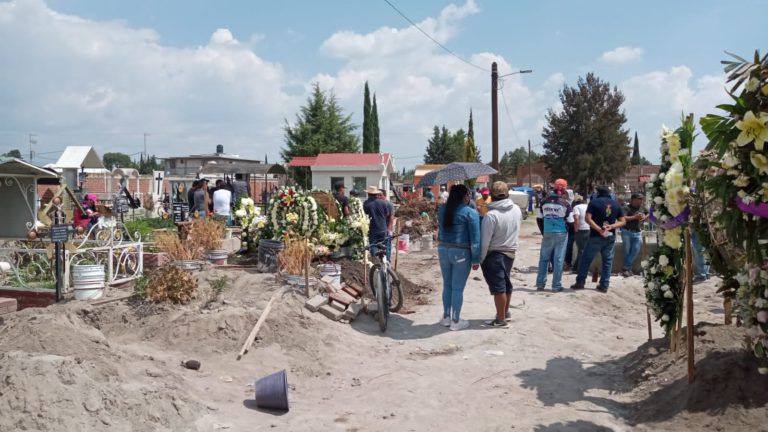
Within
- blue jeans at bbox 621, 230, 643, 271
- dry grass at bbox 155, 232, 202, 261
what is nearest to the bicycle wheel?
dry grass at bbox 155, 232, 202, 261

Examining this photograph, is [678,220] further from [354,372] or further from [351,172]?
[351,172]

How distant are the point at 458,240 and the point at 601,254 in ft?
12.6

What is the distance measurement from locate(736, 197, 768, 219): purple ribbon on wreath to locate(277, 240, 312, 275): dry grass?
5.59m

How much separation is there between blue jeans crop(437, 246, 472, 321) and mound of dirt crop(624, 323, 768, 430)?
2.52 meters

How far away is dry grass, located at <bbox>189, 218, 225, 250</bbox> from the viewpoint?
10781mm

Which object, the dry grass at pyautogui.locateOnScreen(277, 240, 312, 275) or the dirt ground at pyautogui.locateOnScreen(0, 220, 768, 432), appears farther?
the dry grass at pyautogui.locateOnScreen(277, 240, 312, 275)

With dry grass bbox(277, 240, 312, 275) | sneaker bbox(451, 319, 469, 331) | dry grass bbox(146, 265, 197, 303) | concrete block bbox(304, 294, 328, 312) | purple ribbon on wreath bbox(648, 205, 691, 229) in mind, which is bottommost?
sneaker bbox(451, 319, 469, 331)

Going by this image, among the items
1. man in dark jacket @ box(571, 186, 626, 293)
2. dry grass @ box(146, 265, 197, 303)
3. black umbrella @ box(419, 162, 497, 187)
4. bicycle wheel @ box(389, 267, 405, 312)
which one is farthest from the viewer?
man in dark jacket @ box(571, 186, 626, 293)

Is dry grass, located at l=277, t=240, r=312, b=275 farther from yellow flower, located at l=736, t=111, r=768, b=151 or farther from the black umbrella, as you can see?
yellow flower, located at l=736, t=111, r=768, b=151

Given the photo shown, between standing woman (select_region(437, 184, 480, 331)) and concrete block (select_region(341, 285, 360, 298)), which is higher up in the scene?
standing woman (select_region(437, 184, 480, 331))

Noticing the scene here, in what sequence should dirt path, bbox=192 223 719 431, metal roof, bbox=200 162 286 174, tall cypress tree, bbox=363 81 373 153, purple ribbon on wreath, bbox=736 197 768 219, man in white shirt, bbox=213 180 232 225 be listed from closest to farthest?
purple ribbon on wreath, bbox=736 197 768 219
dirt path, bbox=192 223 719 431
man in white shirt, bbox=213 180 232 225
metal roof, bbox=200 162 286 174
tall cypress tree, bbox=363 81 373 153

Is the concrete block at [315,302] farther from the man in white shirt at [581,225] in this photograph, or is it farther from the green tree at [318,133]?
the green tree at [318,133]

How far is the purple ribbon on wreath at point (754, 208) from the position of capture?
404cm

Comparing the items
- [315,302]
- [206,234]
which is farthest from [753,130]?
[206,234]
